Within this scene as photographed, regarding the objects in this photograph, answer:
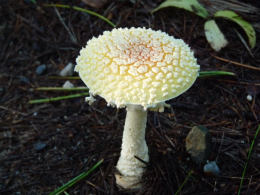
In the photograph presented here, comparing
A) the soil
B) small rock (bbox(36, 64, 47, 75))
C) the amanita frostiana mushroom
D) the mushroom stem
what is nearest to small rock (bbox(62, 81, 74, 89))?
the soil

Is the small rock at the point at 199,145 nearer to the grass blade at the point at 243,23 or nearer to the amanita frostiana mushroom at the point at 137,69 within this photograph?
the amanita frostiana mushroom at the point at 137,69

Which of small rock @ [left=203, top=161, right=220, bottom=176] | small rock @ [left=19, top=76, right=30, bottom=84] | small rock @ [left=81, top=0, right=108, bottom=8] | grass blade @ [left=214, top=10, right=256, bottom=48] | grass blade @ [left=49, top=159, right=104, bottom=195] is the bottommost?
grass blade @ [left=49, top=159, right=104, bottom=195]

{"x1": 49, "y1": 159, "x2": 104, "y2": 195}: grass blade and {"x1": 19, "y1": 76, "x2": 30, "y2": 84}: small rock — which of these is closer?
{"x1": 49, "y1": 159, "x2": 104, "y2": 195}: grass blade

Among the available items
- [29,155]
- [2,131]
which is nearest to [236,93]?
[29,155]

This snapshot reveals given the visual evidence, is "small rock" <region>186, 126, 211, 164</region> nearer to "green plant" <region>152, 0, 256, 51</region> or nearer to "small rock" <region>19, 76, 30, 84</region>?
"green plant" <region>152, 0, 256, 51</region>

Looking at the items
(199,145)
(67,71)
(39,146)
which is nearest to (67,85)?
(67,71)

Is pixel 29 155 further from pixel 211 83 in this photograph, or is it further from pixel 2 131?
pixel 211 83
